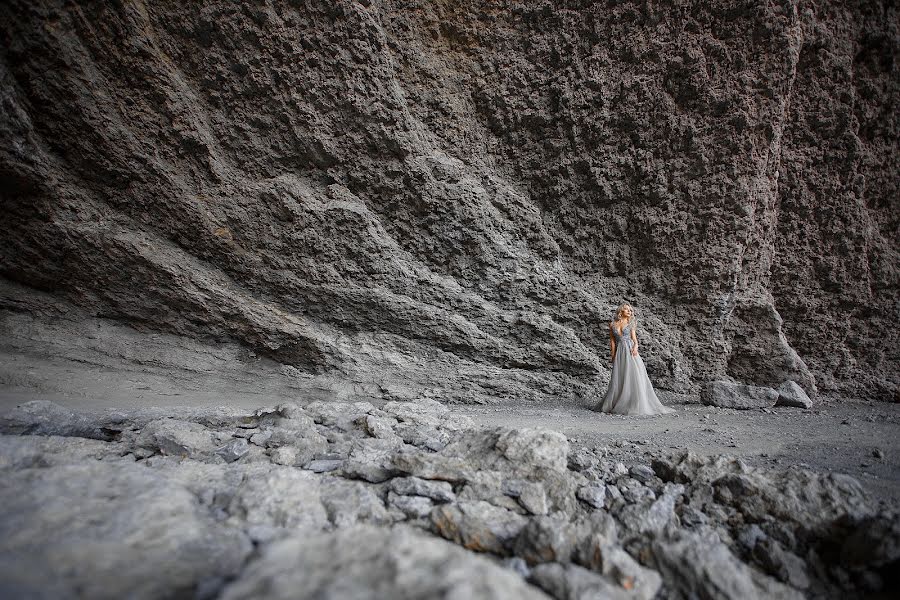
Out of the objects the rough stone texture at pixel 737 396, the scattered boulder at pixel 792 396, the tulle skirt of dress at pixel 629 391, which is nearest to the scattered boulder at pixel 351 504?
the tulle skirt of dress at pixel 629 391

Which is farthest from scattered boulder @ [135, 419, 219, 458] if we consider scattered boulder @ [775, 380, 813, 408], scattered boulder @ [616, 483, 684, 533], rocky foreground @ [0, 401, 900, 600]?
scattered boulder @ [775, 380, 813, 408]

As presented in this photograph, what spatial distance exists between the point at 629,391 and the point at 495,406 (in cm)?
209

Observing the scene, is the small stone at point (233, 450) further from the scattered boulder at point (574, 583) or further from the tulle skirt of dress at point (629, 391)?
the tulle skirt of dress at point (629, 391)

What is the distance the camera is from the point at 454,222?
6.66 m

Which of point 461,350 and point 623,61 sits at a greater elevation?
point 623,61

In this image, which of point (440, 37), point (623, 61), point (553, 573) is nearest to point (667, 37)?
point (623, 61)

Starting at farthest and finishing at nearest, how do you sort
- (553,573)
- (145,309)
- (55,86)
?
(145,309), (55,86), (553,573)

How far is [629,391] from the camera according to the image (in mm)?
5773

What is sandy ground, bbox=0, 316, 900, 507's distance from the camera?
11.5 ft

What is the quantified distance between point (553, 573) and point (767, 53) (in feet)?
28.4

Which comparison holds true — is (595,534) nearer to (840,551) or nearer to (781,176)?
(840,551)

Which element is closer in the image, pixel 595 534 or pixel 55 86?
pixel 595 534

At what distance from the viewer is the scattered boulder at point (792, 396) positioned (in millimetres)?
6238

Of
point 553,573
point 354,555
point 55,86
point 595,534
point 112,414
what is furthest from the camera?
point 55,86
